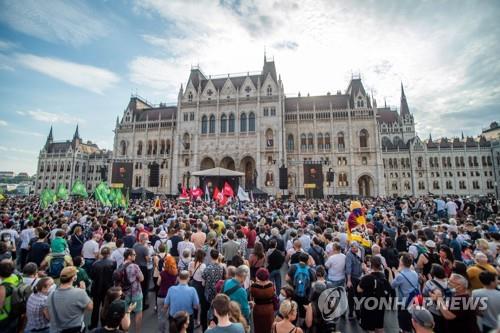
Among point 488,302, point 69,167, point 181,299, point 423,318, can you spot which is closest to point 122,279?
point 181,299

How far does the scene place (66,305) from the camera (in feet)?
12.2

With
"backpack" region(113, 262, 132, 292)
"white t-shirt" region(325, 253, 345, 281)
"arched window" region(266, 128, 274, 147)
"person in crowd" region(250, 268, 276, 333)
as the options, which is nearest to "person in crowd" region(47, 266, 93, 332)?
"backpack" region(113, 262, 132, 292)

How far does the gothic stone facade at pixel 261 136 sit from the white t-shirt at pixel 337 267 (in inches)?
1269

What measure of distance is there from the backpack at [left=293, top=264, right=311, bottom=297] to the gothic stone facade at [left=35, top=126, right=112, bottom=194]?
76.0 m

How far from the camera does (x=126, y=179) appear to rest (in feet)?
102

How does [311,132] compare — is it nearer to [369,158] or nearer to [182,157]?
[369,158]

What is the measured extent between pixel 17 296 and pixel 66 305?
1.06 meters

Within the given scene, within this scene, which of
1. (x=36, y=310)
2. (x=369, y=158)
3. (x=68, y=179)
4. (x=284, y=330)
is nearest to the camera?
(x=284, y=330)

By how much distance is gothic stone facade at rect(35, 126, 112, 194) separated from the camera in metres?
70.2

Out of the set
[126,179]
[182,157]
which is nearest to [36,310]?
[126,179]

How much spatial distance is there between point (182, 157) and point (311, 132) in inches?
936

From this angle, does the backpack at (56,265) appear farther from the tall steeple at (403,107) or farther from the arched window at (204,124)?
the tall steeple at (403,107)

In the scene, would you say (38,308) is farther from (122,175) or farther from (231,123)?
(231,123)

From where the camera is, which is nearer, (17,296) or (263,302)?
(17,296)
